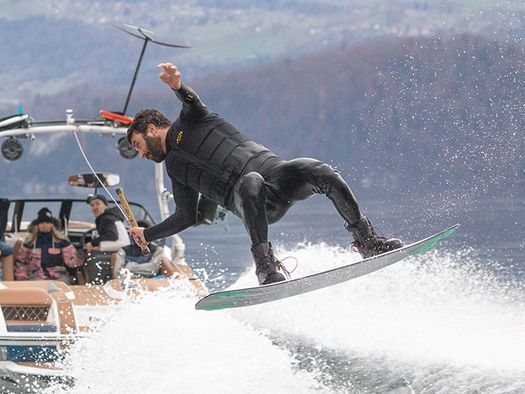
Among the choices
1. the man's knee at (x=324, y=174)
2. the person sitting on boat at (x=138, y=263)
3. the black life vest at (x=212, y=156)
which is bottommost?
the man's knee at (x=324, y=174)

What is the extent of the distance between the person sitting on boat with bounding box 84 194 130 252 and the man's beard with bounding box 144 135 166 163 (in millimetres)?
4875

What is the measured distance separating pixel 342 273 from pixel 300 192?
0.73 m

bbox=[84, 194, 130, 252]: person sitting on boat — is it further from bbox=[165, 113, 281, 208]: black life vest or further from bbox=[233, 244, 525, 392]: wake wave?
bbox=[165, 113, 281, 208]: black life vest

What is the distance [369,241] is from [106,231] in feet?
19.5

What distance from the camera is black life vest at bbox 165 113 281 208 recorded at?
33.7 feet

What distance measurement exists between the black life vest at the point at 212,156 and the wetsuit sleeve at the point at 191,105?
1.9 inches

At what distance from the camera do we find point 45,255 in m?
15.0

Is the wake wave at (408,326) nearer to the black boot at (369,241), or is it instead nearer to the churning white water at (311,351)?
the churning white water at (311,351)

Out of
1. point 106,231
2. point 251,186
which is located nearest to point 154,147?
point 251,186

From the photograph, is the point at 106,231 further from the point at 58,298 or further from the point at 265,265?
the point at 265,265

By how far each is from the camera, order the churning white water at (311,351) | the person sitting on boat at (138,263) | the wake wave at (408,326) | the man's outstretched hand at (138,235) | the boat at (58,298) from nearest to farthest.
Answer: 1. the man's outstretched hand at (138,235)
2. the churning white water at (311,351)
3. the wake wave at (408,326)
4. the boat at (58,298)
5. the person sitting on boat at (138,263)

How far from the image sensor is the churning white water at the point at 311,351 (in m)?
12.1

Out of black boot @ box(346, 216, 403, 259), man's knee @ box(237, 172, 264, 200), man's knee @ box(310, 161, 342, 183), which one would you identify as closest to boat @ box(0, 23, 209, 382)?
man's knee @ box(237, 172, 264, 200)

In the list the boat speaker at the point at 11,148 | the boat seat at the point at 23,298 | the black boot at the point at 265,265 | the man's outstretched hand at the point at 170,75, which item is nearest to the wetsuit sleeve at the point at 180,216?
the black boot at the point at 265,265
